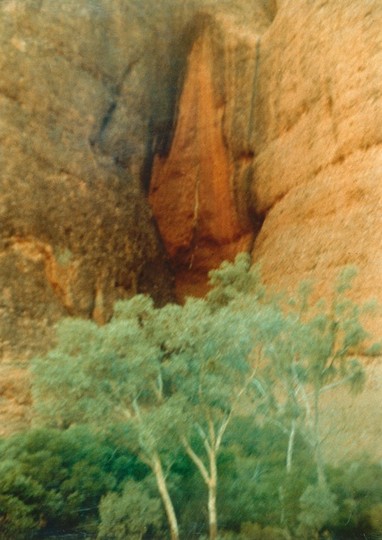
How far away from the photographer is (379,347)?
10.9 metres

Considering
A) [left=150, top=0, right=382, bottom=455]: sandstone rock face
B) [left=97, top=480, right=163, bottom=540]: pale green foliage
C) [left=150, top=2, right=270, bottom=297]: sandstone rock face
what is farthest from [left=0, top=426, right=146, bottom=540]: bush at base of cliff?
[left=150, top=2, right=270, bottom=297]: sandstone rock face

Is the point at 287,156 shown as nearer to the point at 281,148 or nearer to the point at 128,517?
the point at 281,148

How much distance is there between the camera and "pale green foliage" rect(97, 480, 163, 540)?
897cm

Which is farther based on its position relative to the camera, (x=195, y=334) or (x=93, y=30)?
(x=93, y=30)

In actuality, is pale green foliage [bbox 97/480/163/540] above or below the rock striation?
below

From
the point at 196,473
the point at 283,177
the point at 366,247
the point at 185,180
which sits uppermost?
the point at 185,180

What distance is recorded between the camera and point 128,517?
9062 millimetres

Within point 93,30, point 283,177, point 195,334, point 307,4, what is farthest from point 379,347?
point 93,30

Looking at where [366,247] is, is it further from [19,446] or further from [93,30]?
[93,30]

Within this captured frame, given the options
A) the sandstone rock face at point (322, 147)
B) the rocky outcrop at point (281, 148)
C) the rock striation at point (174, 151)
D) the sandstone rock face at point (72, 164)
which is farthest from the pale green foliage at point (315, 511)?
the sandstone rock face at point (72, 164)

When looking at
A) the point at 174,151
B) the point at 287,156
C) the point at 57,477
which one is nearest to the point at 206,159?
the point at 174,151

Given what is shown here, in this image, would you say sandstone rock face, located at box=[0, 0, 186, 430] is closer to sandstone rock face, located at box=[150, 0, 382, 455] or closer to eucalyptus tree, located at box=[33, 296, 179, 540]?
sandstone rock face, located at box=[150, 0, 382, 455]

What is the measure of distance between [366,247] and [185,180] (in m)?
7.44

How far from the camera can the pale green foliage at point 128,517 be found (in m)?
8.97
